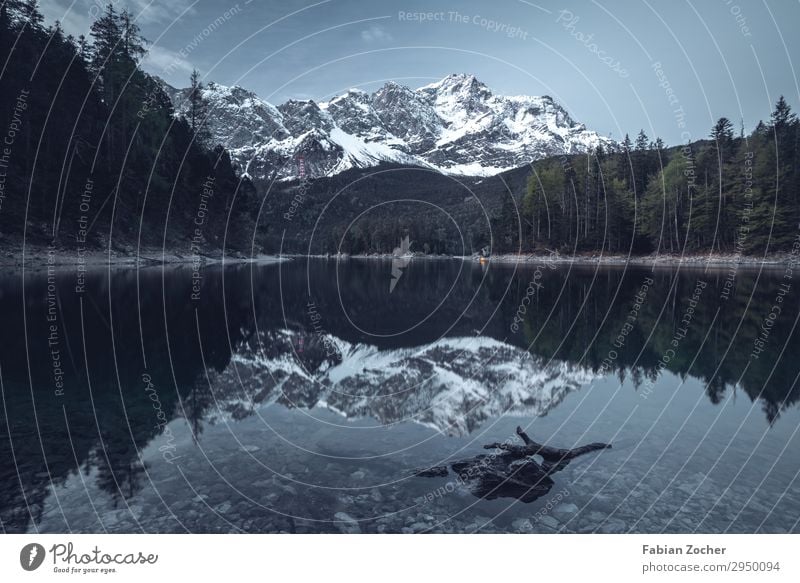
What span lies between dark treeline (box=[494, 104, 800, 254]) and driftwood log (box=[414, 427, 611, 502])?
7871cm

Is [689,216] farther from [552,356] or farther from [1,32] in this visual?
[1,32]

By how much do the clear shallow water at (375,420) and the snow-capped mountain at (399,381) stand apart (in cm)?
12

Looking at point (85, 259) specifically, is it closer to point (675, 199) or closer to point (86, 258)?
point (86, 258)

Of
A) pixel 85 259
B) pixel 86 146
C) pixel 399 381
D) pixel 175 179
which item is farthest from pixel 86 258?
pixel 399 381

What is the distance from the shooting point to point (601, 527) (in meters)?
7.42

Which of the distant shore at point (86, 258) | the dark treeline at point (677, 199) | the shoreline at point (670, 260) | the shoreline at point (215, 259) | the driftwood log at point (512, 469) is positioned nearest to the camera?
the driftwood log at point (512, 469)

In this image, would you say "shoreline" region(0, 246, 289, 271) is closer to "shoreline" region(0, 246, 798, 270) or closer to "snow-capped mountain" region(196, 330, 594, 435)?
"shoreline" region(0, 246, 798, 270)

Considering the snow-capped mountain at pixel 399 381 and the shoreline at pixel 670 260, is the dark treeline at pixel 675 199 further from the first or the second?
the snow-capped mountain at pixel 399 381

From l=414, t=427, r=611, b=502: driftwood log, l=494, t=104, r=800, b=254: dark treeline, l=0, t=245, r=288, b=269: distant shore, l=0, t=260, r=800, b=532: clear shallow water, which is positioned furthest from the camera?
l=494, t=104, r=800, b=254: dark treeline

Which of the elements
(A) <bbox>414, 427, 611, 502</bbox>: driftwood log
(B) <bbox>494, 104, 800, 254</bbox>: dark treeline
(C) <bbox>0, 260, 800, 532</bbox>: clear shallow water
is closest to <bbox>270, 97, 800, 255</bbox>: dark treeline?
(B) <bbox>494, 104, 800, 254</bbox>: dark treeline

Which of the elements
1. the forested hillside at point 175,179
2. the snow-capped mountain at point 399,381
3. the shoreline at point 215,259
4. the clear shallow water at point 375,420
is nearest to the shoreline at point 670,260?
the shoreline at point 215,259

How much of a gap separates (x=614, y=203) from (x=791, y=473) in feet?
357

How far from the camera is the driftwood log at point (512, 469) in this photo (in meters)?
8.41

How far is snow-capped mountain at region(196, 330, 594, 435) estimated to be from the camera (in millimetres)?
13625
